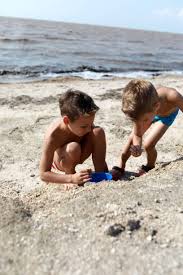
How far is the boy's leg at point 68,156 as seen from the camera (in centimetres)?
343

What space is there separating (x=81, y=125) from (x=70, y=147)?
23 cm

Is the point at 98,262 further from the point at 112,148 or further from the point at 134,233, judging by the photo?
the point at 112,148

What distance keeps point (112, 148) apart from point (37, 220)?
7.89 feet

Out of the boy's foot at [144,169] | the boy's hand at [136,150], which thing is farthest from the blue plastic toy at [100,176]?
the boy's foot at [144,169]

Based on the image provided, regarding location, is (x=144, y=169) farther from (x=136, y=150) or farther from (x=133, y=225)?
(x=133, y=225)

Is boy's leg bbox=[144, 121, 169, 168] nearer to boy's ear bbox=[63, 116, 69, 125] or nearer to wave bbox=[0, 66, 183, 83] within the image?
boy's ear bbox=[63, 116, 69, 125]

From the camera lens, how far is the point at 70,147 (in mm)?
3430

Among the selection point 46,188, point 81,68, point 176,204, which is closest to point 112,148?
point 46,188

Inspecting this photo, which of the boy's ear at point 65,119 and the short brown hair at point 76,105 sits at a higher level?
the short brown hair at point 76,105

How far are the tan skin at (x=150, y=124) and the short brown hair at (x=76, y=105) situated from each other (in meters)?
0.42

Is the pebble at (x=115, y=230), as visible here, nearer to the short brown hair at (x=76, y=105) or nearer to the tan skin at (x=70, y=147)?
the tan skin at (x=70, y=147)

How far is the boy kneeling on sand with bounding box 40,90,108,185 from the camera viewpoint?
10.8ft

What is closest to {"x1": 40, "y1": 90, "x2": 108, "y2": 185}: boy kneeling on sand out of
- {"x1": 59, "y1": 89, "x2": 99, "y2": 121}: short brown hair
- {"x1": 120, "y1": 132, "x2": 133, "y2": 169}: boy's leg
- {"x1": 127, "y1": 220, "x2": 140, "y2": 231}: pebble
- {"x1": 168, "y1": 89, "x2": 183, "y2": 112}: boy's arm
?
{"x1": 59, "y1": 89, "x2": 99, "y2": 121}: short brown hair

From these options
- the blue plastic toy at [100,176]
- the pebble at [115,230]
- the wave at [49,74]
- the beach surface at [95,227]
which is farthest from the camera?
A: the wave at [49,74]
